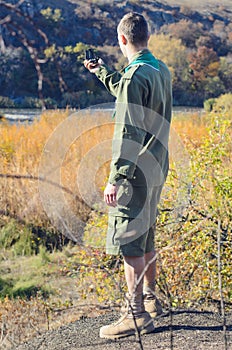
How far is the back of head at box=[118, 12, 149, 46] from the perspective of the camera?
11.5ft

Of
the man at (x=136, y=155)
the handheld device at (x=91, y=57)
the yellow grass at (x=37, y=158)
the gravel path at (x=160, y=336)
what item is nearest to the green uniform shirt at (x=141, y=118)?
the man at (x=136, y=155)

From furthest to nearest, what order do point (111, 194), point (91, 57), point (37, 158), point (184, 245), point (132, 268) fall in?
point (37, 158) → point (184, 245) → point (91, 57) → point (132, 268) → point (111, 194)

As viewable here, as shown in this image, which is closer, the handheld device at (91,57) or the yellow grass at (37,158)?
Answer: the handheld device at (91,57)

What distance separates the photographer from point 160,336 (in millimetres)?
3580

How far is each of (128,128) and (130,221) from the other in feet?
1.75

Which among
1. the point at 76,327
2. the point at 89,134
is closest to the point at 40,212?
the point at 89,134

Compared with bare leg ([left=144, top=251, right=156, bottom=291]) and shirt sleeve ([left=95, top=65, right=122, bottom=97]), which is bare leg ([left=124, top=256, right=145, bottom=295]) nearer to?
bare leg ([left=144, top=251, right=156, bottom=291])

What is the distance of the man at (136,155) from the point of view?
11.1ft

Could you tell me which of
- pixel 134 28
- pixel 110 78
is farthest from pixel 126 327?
pixel 134 28

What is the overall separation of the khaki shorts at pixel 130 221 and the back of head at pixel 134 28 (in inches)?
30.6

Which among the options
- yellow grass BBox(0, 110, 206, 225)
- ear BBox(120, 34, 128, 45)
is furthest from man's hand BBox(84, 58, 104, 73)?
yellow grass BBox(0, 110, 206, 225)

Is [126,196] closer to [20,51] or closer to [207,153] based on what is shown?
[20,51]

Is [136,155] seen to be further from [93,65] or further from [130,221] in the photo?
[93,65]

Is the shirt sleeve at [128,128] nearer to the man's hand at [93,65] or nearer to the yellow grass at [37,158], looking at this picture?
the man's hand at [93,65]
